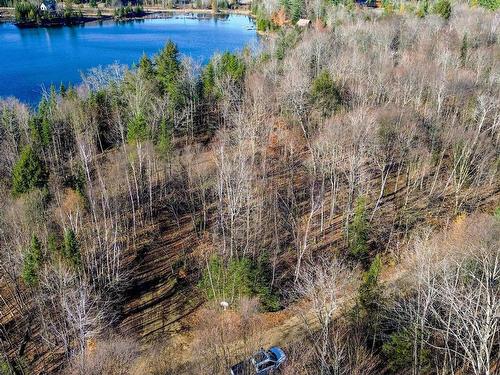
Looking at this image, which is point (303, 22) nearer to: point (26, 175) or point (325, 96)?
point (325, 96)

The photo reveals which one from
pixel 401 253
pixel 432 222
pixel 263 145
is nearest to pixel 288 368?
pixel 401 253

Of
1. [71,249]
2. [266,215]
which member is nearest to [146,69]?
[266,215]

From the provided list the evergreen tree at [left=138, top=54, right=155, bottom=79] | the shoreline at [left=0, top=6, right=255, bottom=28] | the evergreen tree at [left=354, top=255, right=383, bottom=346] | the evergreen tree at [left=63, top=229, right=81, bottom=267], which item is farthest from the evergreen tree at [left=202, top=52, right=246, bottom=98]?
the shoreline at [left=0, top=6, right=255, bottom=28]

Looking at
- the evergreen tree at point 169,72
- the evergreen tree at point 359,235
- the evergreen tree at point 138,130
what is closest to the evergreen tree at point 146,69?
the evergreen tree at point 169,72

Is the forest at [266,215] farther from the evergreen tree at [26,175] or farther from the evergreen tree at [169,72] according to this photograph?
the evergreen tree at [169,72]

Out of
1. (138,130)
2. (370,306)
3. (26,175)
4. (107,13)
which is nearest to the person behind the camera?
(370,306)

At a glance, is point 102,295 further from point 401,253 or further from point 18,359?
point 401,253
